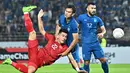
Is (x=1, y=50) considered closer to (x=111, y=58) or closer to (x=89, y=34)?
(x=111, y=58)

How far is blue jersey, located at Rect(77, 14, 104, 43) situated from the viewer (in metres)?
14.1

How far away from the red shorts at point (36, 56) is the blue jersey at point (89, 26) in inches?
107

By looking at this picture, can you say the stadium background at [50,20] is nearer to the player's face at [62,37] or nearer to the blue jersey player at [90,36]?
the blue jersey player at [90,36]

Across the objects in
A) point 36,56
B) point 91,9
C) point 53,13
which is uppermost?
point 91,9

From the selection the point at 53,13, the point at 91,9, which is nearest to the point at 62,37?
the point at 91,9

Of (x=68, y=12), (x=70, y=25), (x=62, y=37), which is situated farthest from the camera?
(x=70, y=25)

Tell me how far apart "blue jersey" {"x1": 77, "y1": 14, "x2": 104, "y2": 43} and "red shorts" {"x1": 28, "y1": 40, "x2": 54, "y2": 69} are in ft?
8.92

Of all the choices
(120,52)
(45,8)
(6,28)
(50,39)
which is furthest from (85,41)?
(45,8)

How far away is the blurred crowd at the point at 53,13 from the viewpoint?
26.9 m

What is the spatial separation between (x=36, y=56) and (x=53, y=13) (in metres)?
16.9

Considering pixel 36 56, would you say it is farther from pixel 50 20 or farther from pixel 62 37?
pixel 50 20

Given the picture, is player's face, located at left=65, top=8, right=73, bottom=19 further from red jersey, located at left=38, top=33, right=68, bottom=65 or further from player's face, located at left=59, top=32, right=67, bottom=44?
player's face, located at left=59, top=32, right=67, bottom=44

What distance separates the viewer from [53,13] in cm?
2842

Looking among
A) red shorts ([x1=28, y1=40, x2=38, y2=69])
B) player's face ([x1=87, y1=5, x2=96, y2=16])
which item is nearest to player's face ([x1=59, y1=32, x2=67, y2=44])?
red shorts ([x1=28, y1=40, x2=38, y2=69])
